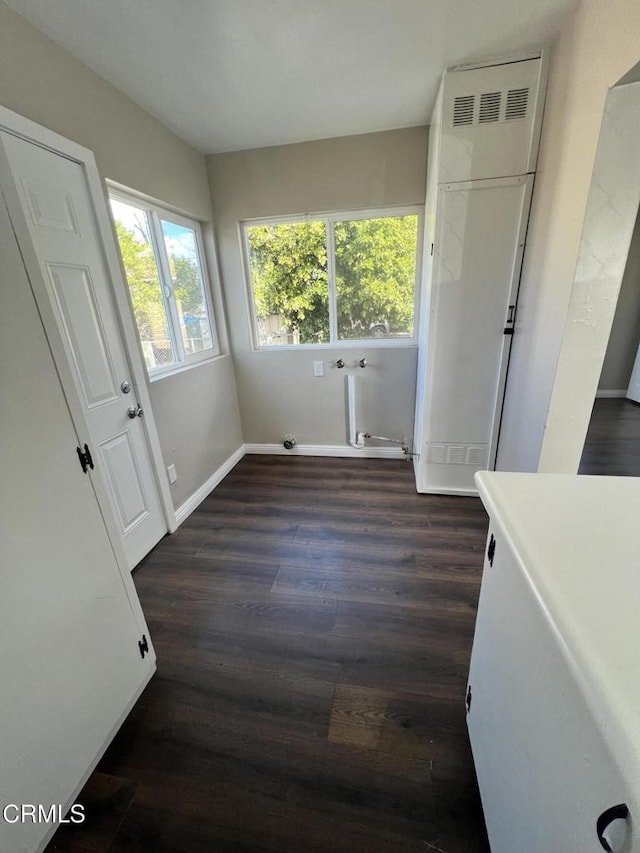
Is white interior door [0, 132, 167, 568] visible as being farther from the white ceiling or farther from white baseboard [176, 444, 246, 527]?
the white ceiling

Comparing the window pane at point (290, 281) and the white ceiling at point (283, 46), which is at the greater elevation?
the white ceiling at point (283, 46)

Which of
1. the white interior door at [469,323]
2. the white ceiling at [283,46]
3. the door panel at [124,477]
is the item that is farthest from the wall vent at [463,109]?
the door panel at [124,477]

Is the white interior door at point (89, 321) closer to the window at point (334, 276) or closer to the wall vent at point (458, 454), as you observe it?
the window at point (334, 276)

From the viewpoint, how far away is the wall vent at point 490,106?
5.81ft

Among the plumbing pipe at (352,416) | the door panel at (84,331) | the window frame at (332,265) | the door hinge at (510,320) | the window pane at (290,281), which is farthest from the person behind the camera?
the plumbing pipe at (352,416)

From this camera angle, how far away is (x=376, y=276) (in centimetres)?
277

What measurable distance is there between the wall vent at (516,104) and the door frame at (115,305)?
6.91 ft

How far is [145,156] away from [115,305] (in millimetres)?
961

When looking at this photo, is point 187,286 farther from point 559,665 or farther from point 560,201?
point 559,665

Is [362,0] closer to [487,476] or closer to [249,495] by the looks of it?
[487,476]

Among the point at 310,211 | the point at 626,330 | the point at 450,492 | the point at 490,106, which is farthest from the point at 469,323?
the point at 626,330

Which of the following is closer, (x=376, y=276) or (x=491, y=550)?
(x=491, y=550)

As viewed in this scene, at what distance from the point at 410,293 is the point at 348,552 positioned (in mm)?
2056

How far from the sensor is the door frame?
896 millimetres
